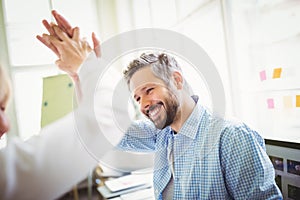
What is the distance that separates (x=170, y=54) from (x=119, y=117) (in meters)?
0.23

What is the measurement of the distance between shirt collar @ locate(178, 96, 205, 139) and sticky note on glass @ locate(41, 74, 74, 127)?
33cm

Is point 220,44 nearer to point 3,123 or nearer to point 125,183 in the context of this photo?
point 125,183

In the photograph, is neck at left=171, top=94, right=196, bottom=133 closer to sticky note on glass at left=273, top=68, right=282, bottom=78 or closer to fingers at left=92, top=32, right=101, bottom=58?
fingers at left=92, top=32, right=101, bottom=58

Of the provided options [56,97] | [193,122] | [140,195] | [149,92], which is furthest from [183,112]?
[140,195]

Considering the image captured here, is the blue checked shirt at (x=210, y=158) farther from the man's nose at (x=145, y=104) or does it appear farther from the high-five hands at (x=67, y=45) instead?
the high-five hands at (x=67, y=45)

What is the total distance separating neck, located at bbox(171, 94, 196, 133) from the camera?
67 cm

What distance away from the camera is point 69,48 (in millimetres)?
392

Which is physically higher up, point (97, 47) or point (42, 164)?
point (97, 47)

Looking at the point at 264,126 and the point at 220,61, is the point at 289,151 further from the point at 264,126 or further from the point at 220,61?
the point at 220,61

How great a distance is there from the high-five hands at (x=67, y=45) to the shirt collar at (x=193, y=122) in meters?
0.35

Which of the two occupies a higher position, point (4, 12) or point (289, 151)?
point (4, 12)

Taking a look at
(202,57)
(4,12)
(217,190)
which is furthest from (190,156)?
(4,12)

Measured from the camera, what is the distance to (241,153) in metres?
0.64

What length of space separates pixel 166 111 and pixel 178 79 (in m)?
0.08
